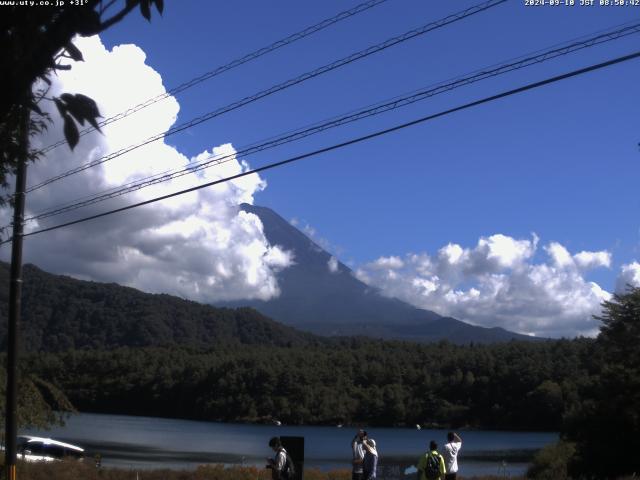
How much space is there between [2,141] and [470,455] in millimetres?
62952

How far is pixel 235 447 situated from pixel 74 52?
65579 mm

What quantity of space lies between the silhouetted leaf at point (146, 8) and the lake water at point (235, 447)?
37.7m

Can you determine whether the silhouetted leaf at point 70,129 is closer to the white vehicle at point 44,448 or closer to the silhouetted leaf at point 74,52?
the silhouetted leaf at point 74,52

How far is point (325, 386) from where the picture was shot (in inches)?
5027

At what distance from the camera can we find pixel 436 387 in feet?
404

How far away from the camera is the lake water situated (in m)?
49.4

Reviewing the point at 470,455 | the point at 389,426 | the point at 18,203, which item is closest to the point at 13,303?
the point at 18,203

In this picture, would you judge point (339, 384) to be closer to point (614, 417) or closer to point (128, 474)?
point (614, 417)

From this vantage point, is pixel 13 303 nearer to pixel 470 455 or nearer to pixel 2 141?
pixel 2 141

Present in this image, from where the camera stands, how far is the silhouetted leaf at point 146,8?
4.03 metres

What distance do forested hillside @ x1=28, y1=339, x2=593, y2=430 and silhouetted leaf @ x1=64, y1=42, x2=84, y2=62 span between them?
103497 millimetres

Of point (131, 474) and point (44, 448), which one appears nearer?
point (131, 474)

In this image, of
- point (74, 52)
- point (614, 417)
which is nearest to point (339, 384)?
point (614, 417)

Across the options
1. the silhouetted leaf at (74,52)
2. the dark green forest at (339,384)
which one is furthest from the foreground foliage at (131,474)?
the dark green forest at (339,384)
